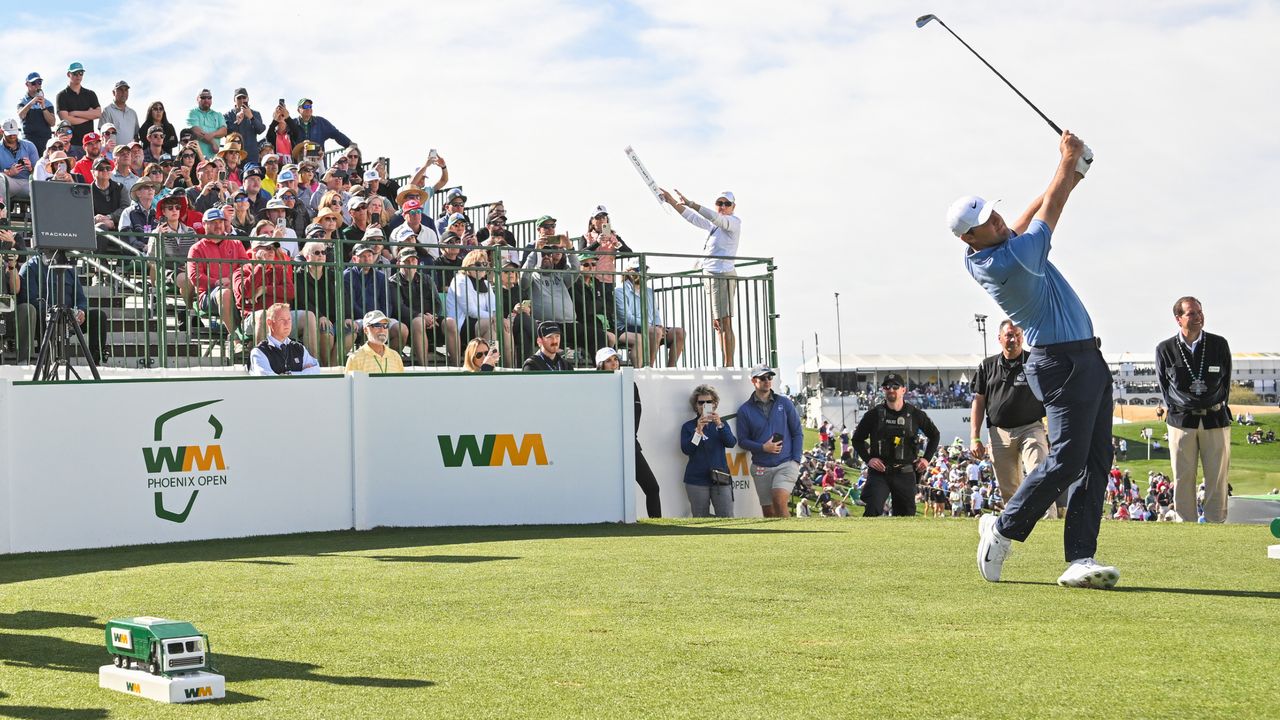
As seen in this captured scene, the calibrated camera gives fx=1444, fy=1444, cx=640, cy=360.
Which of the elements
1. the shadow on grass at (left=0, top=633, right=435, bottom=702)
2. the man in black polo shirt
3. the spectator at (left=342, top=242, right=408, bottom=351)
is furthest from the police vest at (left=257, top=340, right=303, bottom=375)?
the shadow on grass at (left=0, top=633, right=435, bottom=702)

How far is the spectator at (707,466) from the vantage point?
15.2m

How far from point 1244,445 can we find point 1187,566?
269 feet

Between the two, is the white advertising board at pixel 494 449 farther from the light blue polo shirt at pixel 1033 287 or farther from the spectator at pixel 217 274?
the light blue polo shirt at pixel 1033 287

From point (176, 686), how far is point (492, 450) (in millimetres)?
8074

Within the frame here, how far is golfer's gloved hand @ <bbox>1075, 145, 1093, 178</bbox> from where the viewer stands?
6.93 metres

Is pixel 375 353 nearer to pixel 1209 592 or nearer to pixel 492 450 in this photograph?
pixel 492 450

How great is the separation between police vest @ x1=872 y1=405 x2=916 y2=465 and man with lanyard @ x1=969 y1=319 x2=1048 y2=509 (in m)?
0.98

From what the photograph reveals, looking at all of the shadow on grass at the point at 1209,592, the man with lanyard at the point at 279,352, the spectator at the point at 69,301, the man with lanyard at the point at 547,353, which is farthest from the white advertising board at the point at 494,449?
the shadow on grass at the point at 1209,592

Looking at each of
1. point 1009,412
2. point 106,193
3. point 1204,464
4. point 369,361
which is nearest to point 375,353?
point 369,361

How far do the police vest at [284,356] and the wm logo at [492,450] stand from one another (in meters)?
1.57

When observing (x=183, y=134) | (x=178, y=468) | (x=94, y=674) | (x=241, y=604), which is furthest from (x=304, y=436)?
(x=183, y=134)

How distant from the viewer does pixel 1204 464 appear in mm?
12117

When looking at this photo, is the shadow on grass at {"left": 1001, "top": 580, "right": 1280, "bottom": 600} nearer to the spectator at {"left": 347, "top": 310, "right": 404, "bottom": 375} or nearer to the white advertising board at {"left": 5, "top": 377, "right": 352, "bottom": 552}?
the white advertising board at {"left": 5, "top": 377, "right": 352, "bottom": 552}

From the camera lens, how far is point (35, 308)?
13578 millimetres
